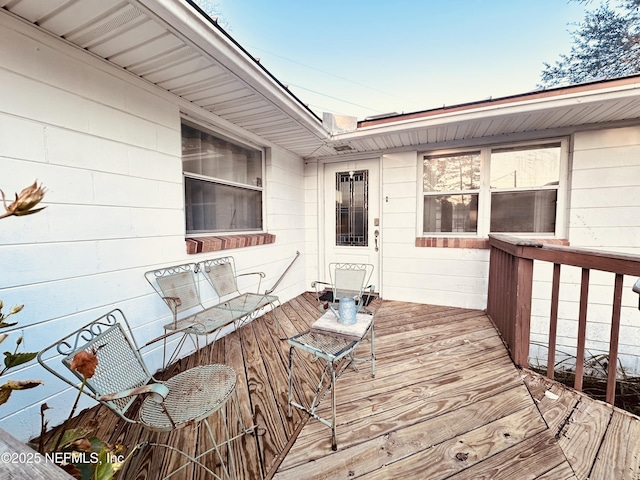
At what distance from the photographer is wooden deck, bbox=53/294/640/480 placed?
130 centimetres

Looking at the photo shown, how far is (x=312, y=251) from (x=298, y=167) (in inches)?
55.2

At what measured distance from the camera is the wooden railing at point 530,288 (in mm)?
1520

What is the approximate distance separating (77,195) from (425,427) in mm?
2589

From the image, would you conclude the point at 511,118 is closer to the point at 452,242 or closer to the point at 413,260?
the point at 452,242

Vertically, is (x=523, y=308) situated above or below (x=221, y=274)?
below

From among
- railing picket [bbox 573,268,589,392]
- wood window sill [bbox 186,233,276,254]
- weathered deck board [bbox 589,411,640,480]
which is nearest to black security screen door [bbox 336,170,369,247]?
wood window sill [bbox 186,233,276,254]

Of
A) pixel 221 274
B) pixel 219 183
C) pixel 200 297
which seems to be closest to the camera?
pixel 200 297

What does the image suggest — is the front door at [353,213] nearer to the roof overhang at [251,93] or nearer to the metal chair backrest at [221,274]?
the roof overhang at [251,93]

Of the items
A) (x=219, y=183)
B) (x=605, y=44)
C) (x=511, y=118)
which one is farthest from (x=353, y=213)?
(x=605, y=44)

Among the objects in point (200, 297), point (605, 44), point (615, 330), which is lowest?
point (200, 297)

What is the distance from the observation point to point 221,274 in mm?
2770

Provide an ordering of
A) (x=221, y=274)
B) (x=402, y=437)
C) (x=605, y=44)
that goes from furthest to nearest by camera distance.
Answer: (x=605, y=44), (x=221, y=274), (x=402, y=437)

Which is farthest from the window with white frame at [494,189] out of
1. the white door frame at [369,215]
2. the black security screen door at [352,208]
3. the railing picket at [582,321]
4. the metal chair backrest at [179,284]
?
the metal chair backrest at [179,284]

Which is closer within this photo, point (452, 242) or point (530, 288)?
point (530, 288)
